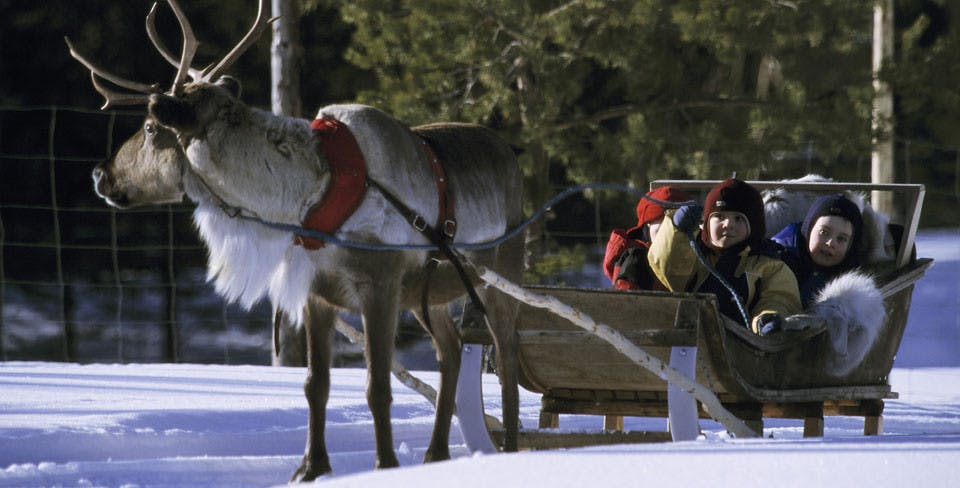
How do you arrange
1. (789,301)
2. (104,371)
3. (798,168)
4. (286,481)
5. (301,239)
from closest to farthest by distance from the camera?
(301,239) → (286,481) → (789,301) → (104,371) → (798,168)

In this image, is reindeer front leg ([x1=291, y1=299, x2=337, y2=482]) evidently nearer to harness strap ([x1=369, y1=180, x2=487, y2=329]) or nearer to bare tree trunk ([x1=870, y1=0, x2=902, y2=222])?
harness strap ([x1=369, y1=180, x2=487, y2=329])

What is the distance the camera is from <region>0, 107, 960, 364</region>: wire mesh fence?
1390 cm

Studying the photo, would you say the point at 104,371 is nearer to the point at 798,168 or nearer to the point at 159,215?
the point at 159,215

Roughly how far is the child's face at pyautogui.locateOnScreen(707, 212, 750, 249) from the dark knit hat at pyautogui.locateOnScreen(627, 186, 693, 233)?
436 millimetres

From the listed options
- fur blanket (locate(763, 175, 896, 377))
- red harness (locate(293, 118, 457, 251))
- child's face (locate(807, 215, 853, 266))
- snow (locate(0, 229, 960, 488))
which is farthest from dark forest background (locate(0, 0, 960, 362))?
red harness (locate(293, 118, 457, 251))

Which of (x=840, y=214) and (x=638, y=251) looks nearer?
(x=840, y=214)

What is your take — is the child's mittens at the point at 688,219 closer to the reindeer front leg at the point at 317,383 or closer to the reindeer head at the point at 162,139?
the reindeer front leg at the point at 317,383

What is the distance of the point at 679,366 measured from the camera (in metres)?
5.07

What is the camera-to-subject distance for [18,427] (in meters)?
5.82

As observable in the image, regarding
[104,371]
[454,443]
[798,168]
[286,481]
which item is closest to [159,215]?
[104,371]

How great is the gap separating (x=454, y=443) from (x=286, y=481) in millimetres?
1336

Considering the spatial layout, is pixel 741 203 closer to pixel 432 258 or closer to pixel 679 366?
pixel 679 366

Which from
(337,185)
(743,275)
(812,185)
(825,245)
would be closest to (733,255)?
(743,275)

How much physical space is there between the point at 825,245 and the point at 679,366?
1.10 meters
